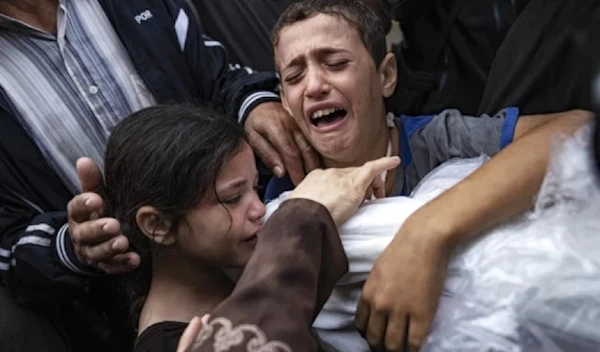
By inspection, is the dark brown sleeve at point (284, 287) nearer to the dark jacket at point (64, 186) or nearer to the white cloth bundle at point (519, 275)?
the white cloth bundle at point (519, 275)

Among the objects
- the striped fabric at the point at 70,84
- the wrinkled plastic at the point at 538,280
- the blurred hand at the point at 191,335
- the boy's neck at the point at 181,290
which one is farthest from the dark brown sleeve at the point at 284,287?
the striped fabric at the point at 70,84

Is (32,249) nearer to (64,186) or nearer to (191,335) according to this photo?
(64,186)

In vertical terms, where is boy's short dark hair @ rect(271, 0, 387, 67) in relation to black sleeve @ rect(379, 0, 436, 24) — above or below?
above

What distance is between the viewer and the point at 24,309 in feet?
4.31

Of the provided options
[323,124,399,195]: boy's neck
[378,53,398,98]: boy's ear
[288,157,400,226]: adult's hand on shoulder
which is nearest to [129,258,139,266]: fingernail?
[288,157,400,226]: adult's hand on shoulder

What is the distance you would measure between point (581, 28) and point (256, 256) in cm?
64

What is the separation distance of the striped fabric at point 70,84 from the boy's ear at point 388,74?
40cm

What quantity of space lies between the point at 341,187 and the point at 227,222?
174 mm

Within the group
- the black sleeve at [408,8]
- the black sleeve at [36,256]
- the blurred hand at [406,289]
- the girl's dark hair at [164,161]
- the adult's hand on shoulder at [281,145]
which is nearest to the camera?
the blurred hand at [406,289]

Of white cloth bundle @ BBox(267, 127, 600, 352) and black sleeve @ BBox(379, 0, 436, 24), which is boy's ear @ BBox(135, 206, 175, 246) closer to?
white cloth bundle @ BBox(267, 127, 600, 352)

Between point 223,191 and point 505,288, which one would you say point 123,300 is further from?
point 505,288

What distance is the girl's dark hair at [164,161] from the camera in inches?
44.8

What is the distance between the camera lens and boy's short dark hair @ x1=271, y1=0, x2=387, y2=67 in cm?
134

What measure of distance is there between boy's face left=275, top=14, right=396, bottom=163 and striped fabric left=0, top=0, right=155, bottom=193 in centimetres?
28
